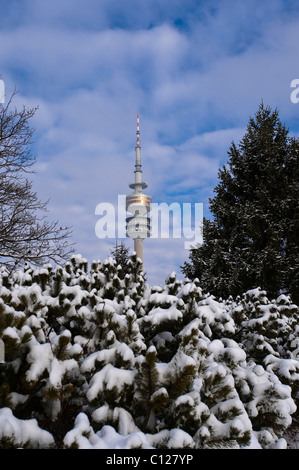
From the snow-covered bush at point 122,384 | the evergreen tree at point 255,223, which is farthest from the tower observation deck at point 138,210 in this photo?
the snow-covered bush at point 122,384

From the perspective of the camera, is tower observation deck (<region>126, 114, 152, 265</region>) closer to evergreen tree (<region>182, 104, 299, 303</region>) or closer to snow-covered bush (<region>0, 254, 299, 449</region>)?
evergreen tree (<region>182, 104, 299, 303</region>)

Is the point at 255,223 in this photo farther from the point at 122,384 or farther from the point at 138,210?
the point at 138,210

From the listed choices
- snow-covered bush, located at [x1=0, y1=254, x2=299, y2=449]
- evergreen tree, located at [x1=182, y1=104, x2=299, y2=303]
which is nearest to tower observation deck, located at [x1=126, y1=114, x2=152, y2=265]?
evergreen tree, located at [x1=182, y1=104, x2=299, y2=303]

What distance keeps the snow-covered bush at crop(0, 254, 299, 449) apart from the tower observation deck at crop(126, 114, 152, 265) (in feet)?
341

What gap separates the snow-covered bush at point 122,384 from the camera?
219 centimetres

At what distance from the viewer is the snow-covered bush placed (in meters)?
2.19

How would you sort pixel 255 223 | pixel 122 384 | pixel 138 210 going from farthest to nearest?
1. pixel 138 210
2. pixel 255 223
3. pixel 122 384

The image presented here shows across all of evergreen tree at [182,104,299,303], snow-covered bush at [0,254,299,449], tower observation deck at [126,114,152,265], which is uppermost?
tower observation deck at [126,114,152,265]

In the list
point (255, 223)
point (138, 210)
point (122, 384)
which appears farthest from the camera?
point (138, 210)

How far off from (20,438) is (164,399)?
2.67 feet

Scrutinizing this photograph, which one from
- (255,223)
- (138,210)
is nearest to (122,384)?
(255,223)

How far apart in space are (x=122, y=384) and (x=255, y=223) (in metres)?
12.1

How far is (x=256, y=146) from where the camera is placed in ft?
51.1

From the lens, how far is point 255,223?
45.2 ft
